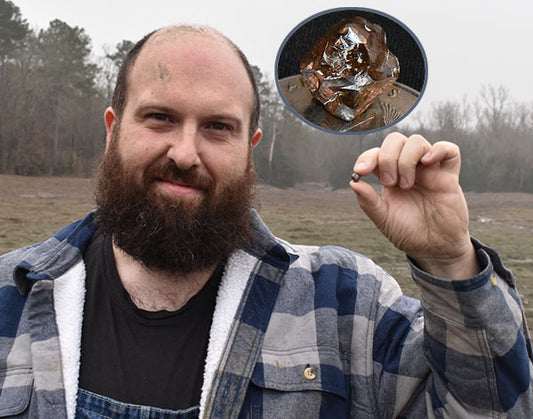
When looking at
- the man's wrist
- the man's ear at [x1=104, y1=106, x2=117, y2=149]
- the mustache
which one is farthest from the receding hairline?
the man's wrist

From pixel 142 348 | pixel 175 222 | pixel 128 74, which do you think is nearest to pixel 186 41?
pixel 128 74

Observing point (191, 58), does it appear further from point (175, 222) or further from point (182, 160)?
point (175, 222)

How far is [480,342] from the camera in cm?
169

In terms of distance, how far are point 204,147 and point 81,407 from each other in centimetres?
116

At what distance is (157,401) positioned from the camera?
193cm

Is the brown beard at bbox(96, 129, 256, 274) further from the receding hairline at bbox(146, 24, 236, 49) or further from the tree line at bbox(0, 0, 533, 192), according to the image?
the tree line at bbox(0, 0, 533, 192)

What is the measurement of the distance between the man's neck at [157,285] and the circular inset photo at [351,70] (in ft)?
3.19

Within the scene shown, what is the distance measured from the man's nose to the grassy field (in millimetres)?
4228

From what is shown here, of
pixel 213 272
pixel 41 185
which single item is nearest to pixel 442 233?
pixel 213 272

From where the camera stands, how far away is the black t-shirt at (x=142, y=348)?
6.42ft

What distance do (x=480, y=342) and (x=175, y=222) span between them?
1.32 m

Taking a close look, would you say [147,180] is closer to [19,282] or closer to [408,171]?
[19,282]


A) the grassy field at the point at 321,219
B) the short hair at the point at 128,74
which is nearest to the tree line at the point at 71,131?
the grassy field at the point at 321,219

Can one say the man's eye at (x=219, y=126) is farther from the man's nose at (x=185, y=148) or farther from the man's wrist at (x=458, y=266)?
the man's wrist at (x=458, y=266)
